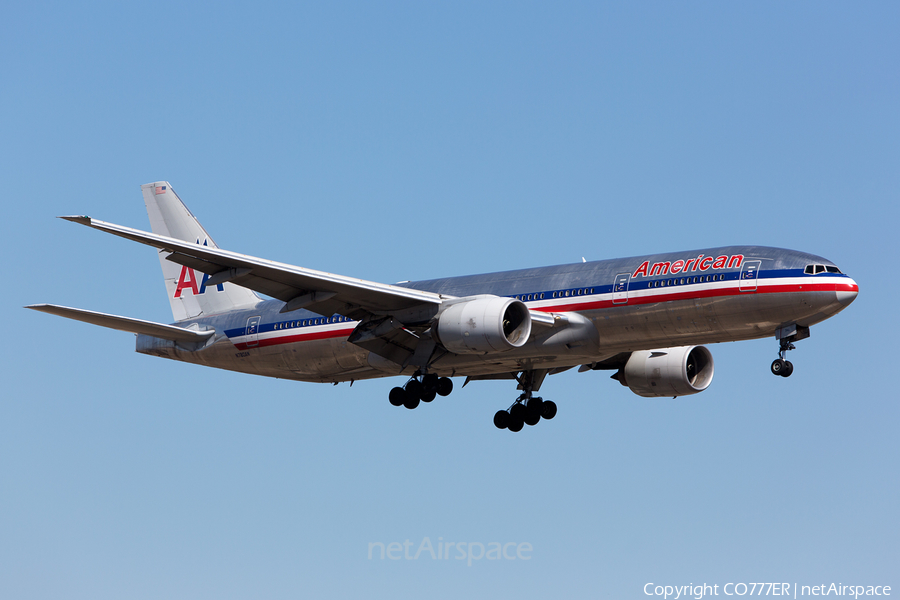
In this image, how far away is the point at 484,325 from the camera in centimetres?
3080

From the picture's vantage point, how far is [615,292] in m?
31.2

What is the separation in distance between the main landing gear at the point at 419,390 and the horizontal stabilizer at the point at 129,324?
26.5 ft

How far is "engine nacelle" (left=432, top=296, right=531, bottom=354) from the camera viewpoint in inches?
1210

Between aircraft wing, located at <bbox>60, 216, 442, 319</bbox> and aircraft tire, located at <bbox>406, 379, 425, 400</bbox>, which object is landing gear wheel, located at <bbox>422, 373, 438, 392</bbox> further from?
aircraft wing, located at <bbox>60, 216, 442, 319</bbox>

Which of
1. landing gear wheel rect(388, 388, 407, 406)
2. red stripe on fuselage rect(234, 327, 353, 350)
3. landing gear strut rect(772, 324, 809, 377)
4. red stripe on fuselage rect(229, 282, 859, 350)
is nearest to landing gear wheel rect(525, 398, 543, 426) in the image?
landing gear wheel rect(388, 388, 407, 406)

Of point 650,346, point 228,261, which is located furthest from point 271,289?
point 650,346

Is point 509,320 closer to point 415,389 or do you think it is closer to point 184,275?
point 415,389

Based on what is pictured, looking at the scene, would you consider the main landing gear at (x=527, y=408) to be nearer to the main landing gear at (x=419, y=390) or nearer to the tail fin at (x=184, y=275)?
the main landing gear at (x=419, y=390)

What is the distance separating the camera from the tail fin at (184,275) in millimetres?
40094

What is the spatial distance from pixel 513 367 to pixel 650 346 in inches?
188

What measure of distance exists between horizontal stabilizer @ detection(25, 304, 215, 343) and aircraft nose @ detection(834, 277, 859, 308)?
20.7 m

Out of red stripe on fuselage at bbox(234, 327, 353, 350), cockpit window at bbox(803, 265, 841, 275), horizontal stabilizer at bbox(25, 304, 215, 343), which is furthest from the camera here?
red stripe on fuselage at bbox(234, 327, 353, 350)

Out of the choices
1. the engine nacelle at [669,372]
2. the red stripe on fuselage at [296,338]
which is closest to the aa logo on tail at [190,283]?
the red stripe on fuselage at [296,338]

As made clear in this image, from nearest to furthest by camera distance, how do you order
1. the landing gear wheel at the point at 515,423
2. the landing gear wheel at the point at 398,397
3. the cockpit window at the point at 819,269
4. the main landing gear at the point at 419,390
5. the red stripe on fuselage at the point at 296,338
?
the cockpit window at the point at 819,269
the main landing gear at the point at 419,390
the landing gear wheel at the point at 398,397
the red stripe on fuselage at the point at 296,338
the landing gear wheel at the point at 515,423
